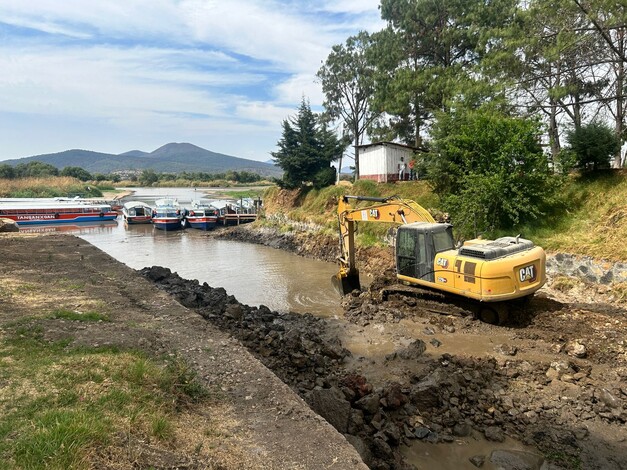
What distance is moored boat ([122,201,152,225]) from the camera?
47094 mm

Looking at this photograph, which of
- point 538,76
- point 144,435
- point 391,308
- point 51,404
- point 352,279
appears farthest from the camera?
point 538,76

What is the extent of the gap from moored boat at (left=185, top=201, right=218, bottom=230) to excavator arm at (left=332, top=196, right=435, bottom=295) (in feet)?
92.1

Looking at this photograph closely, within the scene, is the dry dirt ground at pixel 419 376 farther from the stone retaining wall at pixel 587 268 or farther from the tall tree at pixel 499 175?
the tall tree at pixel 499 175

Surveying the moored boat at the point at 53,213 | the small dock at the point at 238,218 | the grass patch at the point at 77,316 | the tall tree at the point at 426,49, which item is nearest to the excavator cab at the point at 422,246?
the grass patch at the point at 77,316

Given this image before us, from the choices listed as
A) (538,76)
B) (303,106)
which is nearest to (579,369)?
(538,76)

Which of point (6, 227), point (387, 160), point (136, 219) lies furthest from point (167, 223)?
point (387, 160)

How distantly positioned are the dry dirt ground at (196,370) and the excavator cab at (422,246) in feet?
19.4

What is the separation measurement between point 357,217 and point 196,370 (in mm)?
8836

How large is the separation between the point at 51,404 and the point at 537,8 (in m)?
18.7

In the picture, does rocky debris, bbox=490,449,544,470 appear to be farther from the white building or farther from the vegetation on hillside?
the white building

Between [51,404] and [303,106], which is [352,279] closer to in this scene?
[51,404]

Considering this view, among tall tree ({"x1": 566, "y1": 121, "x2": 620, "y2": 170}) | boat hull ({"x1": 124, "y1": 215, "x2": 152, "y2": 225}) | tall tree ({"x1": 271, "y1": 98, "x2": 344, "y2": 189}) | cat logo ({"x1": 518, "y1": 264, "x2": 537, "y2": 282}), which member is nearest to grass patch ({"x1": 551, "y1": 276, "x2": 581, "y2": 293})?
cat logo ({"x1": 518, "y1": 264, "x2": 537, "y2": 282})

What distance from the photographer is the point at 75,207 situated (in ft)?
157

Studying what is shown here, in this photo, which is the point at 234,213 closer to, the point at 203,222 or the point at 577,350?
the point at 203,222
